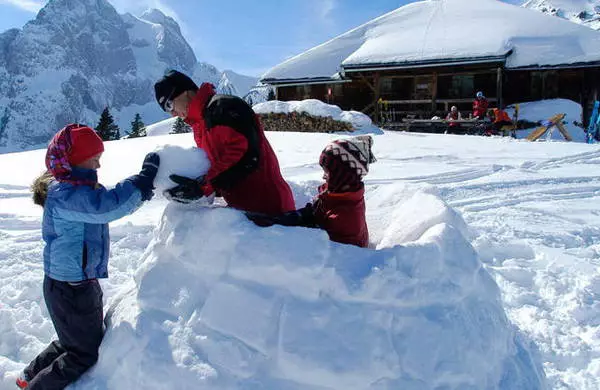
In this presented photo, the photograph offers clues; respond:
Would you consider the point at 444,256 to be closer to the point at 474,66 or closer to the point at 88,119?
the point at 474,66

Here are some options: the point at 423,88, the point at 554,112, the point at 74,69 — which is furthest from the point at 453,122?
the point at 74,69

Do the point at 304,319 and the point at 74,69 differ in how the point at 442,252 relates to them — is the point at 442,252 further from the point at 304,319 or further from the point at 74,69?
the point at 74,69

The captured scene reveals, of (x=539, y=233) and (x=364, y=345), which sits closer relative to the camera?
(x=364, y=345)

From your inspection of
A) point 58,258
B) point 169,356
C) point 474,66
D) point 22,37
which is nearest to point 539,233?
point 169,356

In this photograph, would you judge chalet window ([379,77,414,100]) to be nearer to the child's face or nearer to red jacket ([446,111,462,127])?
red jacket ([446,111,462,127])

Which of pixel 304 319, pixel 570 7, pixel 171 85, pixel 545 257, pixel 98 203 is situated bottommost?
pixel 545 257

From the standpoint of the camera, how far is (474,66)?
16938 mm

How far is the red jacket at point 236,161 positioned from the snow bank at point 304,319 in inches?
11.8

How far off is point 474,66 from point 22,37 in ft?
555

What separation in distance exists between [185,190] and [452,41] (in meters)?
17.8

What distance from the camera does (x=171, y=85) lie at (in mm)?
2701

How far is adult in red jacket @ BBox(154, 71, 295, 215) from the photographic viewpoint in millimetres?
2430

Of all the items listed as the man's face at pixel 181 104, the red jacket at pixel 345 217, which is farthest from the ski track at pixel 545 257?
the man's face at pixel 181 104

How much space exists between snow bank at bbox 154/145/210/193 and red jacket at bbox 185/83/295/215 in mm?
84
